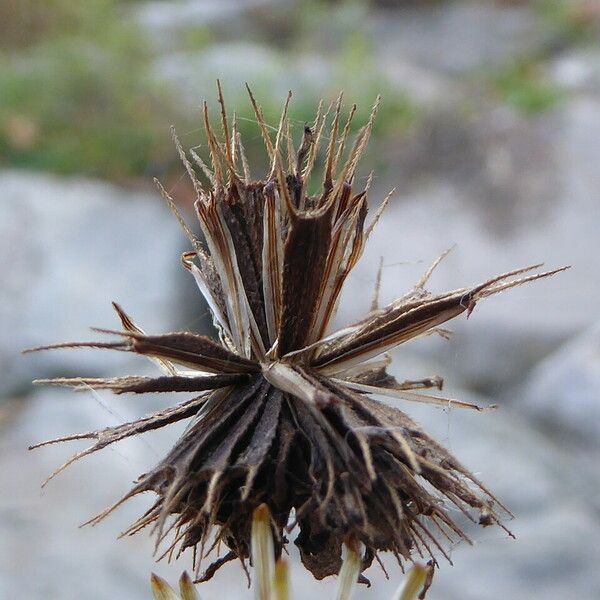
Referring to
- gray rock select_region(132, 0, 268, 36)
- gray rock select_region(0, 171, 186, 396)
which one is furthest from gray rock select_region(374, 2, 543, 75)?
gray rock select_region(0, 171, 186, 396)

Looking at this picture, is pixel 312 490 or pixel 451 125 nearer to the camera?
pixel 312 490

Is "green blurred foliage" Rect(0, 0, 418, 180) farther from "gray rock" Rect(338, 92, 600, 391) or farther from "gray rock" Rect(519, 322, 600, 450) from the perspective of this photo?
"gray rock" Rect(519, 322, 600, 450)

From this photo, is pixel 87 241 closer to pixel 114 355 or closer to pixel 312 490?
pixel 114 355

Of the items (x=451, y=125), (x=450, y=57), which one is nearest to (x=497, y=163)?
(x=451, y=125)

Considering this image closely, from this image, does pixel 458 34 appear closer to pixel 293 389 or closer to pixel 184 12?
pixel 184 12

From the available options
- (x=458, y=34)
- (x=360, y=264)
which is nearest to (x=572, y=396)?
(x=360, y=264)

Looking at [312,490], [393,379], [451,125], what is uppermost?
[451,125]
